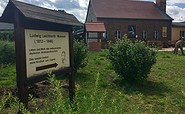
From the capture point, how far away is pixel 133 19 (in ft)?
131

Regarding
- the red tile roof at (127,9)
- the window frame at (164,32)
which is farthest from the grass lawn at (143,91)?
the window frame at (164,32)

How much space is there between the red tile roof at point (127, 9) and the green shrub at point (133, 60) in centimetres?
2963

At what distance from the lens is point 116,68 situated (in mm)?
8453

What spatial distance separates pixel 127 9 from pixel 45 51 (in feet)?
124

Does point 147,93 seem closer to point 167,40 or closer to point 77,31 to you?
point 77,31

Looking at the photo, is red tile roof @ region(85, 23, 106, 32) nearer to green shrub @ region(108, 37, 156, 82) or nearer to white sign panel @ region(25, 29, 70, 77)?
green shrub @ region(108, 37, 156, 82)

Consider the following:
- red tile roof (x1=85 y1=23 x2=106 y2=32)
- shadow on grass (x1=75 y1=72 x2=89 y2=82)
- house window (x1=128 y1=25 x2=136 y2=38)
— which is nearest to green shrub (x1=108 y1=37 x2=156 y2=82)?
shadow on grass (x1=75 y1=72 x2=89 y2=82)

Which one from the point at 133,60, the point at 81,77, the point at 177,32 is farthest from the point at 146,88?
the point at 177,32

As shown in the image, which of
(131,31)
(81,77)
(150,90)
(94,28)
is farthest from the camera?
(131,31)

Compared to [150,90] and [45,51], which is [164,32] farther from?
[45,51]

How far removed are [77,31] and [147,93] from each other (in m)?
24.1

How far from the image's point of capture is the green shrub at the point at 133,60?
8.06 m

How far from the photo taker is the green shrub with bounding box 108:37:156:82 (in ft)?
26.5

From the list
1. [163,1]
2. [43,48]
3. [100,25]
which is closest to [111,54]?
[43,48]
